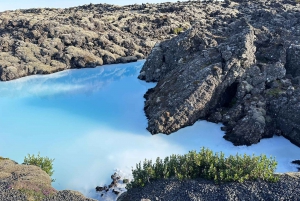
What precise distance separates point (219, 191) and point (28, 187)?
474 inches

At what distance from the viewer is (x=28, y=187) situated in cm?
1762

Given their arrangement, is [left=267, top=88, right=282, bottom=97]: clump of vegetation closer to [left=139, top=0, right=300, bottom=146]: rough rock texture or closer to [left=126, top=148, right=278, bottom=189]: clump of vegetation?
[left=139, top=0, right=300, bottom=146]: rough rock texture

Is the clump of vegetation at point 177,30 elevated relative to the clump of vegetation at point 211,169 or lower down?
elevated

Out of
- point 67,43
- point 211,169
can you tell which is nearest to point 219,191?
point 211,169

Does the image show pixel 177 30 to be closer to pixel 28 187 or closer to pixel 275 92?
pixel 275 92

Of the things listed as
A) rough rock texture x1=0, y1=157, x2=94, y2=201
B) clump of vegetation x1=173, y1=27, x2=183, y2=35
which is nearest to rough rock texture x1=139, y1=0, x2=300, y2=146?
rough rock texture x1=0, y1=157, x2=94, y2=201

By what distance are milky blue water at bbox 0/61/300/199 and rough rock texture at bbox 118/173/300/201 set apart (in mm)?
5463

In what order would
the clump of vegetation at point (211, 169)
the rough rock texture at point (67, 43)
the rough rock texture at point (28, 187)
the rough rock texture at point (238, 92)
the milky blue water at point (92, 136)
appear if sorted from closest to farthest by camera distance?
the rough rock texture at point (28, 187) → the clump of vegetation at point (211, 169) → the milky blue water at point (92, 136) → the rough rock texture at point (238, 92) → the rough rock texture at point (67, 43)

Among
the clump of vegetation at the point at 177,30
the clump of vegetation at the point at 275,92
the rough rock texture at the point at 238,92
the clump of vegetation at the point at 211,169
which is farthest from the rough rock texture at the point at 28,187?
the clump of vegetation at the point at 177,30

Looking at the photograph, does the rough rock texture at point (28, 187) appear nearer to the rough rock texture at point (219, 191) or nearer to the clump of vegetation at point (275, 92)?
the rough rock texture at point (219, 191)

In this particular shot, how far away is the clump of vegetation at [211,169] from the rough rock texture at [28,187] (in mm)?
4481

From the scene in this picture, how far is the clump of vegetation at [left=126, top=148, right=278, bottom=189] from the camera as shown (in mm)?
17797

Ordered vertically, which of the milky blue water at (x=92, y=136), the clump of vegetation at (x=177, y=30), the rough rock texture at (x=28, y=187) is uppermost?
the clump of vegetation at (x=177, y=30)

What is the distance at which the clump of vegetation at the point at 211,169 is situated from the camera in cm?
1780
